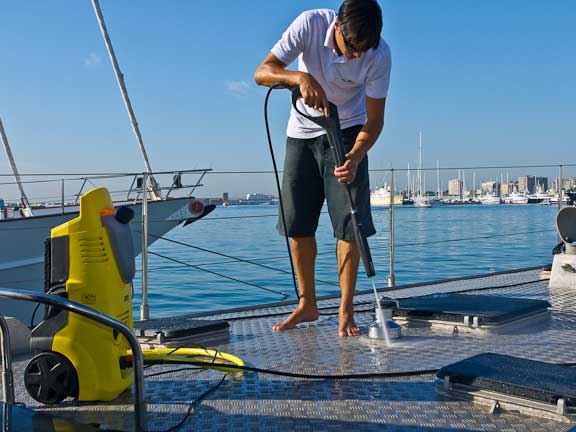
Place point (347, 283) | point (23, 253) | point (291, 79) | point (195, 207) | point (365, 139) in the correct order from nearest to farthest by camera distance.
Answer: point (291, 79) < point (365, 139) < point (347, 283) < point (23, 253) < point (195, 207)

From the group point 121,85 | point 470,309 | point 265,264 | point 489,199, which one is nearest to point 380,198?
point 265,264

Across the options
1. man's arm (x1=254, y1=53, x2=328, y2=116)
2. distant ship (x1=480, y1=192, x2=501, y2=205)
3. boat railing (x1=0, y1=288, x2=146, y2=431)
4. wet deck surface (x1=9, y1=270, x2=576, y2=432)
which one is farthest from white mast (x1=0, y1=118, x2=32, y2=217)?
distant ship (x1=480, y1=192, x2=501, y2=205)

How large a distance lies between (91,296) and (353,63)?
1.35 m

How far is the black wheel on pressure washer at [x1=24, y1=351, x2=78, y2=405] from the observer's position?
1.74 meters

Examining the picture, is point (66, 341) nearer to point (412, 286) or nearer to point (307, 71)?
point (307, 71)

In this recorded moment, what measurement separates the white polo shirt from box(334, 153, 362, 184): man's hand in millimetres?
273

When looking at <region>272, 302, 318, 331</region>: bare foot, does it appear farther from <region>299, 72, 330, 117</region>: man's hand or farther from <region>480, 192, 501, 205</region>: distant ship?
<region>480, 192, 501, 205</region>: distant ship

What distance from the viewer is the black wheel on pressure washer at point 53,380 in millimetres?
1736

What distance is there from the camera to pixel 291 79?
2371 mm

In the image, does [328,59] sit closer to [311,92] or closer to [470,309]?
[311,92]

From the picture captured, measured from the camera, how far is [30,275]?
23.3 feet

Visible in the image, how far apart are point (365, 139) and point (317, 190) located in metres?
0.37

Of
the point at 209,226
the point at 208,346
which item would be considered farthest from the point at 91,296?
the point at 209,226

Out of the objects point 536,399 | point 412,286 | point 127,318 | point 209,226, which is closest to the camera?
point 536,399
